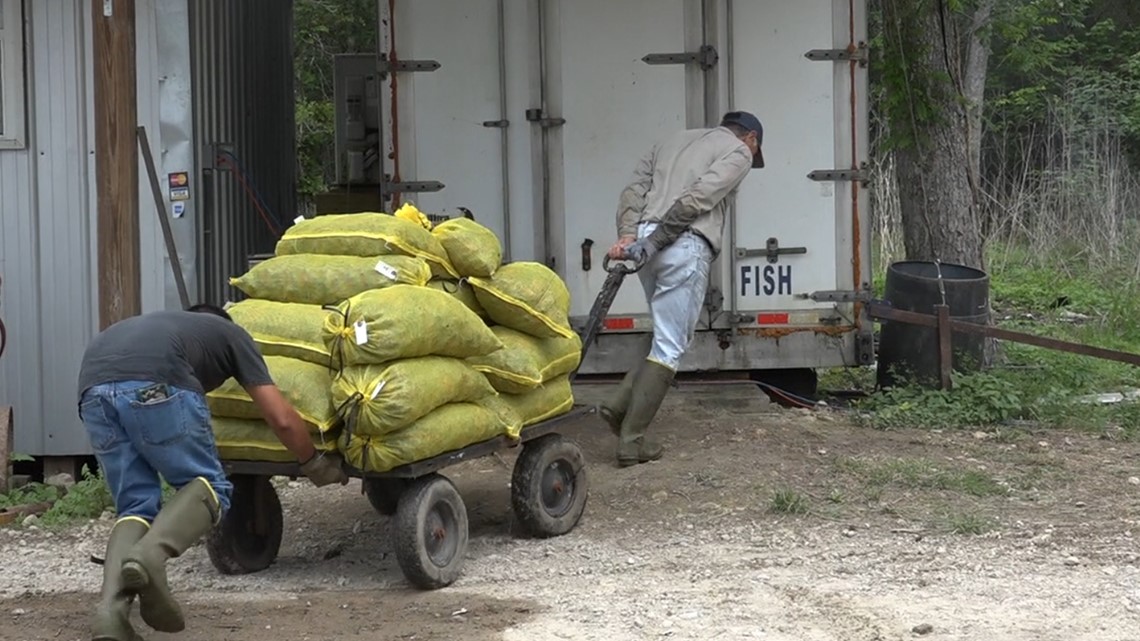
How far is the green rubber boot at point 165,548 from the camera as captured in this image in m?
5.86

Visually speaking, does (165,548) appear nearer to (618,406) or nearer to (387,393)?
(387,393)

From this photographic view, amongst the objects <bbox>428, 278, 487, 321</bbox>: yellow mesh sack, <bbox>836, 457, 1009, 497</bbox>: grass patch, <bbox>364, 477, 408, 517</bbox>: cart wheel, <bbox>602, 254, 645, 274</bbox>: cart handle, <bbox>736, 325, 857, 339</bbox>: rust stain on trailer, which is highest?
<bbox>602, 254, 645, 274</bbox>: cart handle

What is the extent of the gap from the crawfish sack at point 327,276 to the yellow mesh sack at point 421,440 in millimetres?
612

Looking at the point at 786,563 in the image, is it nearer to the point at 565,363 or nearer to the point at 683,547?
the point at 683,547

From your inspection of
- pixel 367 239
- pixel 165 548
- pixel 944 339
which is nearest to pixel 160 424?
pixel 165 548

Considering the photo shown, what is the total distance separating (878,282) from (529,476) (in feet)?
33.9

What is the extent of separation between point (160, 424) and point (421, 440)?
3.69 feet

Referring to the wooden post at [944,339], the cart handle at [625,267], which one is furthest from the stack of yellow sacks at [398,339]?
the wooden post at [944,339]

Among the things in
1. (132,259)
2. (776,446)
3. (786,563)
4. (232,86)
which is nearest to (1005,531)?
(786,563)

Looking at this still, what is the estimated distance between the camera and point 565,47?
10.3 m

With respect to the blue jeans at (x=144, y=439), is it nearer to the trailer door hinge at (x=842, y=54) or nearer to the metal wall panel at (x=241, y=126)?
the metal wall panel at (x=241, y=126)

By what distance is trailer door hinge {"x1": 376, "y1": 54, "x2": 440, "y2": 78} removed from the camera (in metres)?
10.2

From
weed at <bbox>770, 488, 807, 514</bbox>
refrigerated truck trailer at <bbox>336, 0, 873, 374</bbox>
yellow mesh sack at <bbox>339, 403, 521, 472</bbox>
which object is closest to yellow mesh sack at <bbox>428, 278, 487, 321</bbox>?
yellow mesh sack at <bbox>339, 403, 521, 472</bbox>

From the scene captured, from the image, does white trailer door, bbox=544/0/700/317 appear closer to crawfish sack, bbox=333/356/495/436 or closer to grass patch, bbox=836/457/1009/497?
grass patch, bbox=836/457/1009/497
